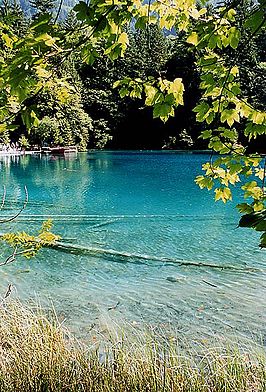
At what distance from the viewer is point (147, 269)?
25.3 ft

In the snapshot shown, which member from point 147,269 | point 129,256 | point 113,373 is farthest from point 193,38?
point 129,256

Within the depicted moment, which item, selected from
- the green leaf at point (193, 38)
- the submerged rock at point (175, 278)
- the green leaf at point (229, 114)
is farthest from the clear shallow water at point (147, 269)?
the green leaf at point (193, 38)

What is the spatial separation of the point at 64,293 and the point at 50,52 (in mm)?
5330

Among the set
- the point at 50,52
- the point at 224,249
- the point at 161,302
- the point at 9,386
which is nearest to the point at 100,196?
the point at 224,249

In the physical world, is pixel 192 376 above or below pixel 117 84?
below

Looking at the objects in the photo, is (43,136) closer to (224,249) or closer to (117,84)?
(224,249)

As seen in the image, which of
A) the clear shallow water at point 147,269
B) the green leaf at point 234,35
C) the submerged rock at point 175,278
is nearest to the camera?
the green leaf at point 234,35

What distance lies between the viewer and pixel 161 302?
6043 millimetres

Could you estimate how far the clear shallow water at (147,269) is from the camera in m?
5.54

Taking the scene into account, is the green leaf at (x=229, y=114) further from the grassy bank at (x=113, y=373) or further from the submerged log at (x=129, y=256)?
the submerged log at (x=129, y=256)

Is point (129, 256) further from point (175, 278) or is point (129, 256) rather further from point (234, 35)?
point (234, 35)

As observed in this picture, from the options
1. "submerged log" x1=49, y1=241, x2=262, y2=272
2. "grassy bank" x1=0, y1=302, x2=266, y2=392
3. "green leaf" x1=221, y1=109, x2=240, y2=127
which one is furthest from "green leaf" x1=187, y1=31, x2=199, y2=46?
"submerged log" x1=49, y1=241, x2=262, y2=272

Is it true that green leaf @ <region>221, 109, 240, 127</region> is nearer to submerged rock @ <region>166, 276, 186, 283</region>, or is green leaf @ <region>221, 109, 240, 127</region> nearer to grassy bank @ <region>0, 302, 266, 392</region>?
grassy bank @ <region>0, 302, 266, 392</region>

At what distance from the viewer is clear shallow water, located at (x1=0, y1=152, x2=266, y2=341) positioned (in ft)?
18.2
